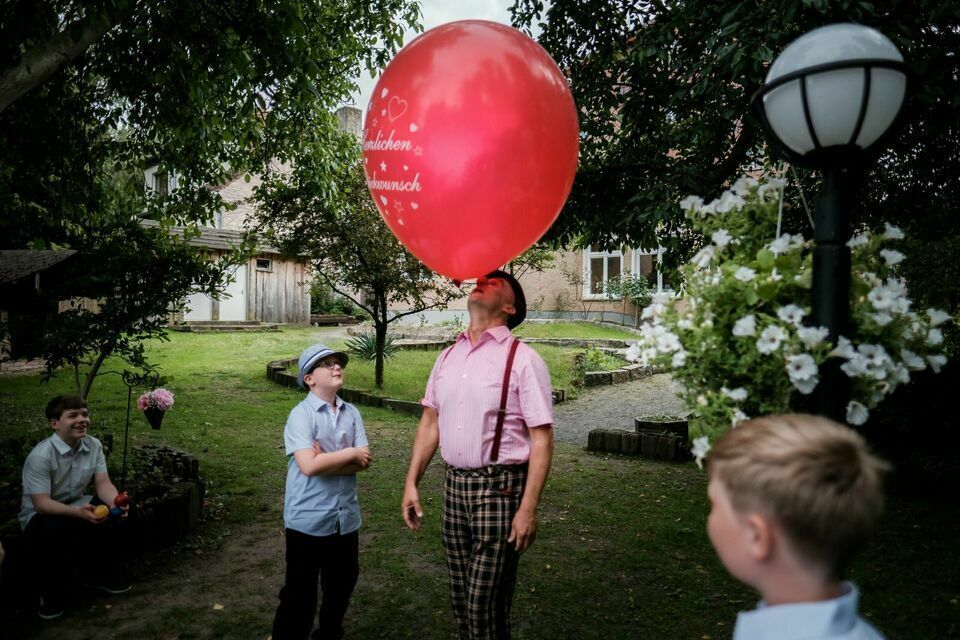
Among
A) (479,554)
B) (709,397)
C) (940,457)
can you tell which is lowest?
(940,457)

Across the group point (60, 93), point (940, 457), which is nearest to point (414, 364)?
point (60, 93)

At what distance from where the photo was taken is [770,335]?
1.71m

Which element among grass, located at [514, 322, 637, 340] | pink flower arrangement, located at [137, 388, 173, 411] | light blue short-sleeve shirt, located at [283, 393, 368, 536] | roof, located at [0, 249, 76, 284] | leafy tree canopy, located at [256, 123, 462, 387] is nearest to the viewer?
light blue short-sleeve shirt, located at [283, 393, 368, 536]

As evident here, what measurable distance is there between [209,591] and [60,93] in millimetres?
5291

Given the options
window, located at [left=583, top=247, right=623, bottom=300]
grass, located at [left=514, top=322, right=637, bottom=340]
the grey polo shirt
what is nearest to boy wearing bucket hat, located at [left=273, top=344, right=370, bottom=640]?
the grey polo shirt

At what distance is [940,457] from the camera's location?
616cm

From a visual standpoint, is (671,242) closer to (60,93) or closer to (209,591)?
(209,591)

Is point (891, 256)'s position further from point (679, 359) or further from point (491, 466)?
point (491, 466)

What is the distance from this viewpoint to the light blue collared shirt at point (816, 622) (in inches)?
45.7

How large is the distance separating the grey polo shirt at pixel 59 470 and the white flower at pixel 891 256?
4.23m

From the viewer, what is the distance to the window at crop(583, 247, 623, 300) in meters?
22.0

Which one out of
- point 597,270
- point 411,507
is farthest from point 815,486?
point 597,270

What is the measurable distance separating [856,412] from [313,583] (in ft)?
7.83

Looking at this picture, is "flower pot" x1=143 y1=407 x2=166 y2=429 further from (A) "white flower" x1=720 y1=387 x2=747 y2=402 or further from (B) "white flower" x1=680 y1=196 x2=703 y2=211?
(A) "white flower" x1=720 y1=387 x2=747 y2=402
